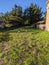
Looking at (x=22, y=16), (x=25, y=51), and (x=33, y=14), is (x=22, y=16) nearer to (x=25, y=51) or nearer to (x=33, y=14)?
(x=33, y=14)

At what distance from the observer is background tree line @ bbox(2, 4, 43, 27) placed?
96.4 ft

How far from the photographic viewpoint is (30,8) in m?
31.2

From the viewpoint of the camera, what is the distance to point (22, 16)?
3011cm

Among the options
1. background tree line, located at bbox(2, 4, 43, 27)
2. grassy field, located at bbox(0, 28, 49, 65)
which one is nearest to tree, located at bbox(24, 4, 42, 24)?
background tree line, located at bbox(2, 4, 43, 27)

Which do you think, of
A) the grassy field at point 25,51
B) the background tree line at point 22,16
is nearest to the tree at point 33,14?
the background tree line at point 22,16

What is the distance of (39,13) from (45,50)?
686 inches

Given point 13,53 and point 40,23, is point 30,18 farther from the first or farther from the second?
point 13,53

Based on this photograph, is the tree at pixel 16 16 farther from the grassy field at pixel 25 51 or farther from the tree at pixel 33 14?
the grassy field at pixel 25 51

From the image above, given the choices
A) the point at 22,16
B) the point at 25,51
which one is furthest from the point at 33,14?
the point at 25,51

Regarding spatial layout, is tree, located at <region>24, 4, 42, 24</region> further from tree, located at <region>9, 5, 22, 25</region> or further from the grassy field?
the grassy field

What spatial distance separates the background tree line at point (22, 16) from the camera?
29.4 meters

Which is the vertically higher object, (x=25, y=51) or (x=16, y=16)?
(x=16, y=16)

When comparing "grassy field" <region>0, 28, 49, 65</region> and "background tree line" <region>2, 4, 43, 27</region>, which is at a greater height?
"background tree line" <region>2, 4, 43, 27</region>

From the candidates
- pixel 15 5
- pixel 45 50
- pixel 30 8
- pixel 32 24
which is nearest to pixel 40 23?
pixel 32 24
